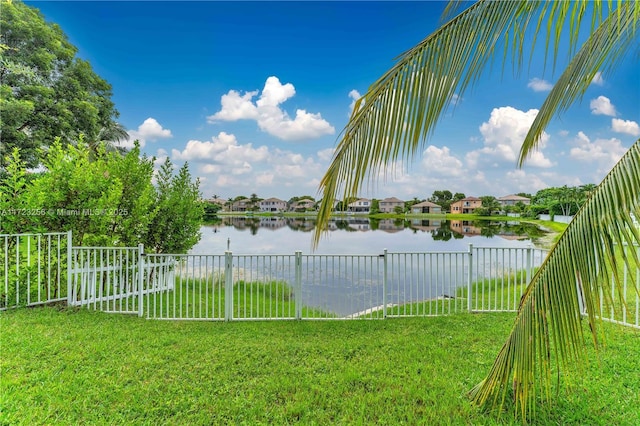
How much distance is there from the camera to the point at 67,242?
475 cm

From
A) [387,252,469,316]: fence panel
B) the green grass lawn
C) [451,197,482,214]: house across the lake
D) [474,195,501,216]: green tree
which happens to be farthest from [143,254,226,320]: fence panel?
[451,197,482,214]: house across the lake

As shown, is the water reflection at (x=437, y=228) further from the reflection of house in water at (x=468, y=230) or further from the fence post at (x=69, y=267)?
the fence post at (x=69, y=267)

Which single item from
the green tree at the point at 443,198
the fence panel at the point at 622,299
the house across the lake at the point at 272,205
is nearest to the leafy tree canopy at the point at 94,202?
the fence panel at the point at 622,299

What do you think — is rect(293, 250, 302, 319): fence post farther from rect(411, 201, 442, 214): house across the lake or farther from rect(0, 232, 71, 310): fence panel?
rect(411, 201, 442, 214): house across the lake

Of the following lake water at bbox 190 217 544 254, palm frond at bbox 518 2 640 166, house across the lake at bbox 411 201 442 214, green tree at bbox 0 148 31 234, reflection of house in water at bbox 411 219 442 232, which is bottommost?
lake water at bbox 190 217 544 254

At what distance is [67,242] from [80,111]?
10263 mm

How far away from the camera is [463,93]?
139cm

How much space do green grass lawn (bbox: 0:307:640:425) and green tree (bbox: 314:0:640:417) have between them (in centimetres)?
88

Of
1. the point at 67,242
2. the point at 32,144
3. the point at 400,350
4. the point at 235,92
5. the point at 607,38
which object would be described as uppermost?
the point at 235,92

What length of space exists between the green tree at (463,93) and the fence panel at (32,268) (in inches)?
215

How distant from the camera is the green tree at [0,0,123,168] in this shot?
962cm

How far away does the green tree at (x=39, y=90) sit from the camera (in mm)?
9617

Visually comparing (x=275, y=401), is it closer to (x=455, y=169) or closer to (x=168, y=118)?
(x=455, y=169)

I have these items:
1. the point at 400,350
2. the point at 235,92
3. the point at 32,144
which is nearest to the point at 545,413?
the point at 400,350
